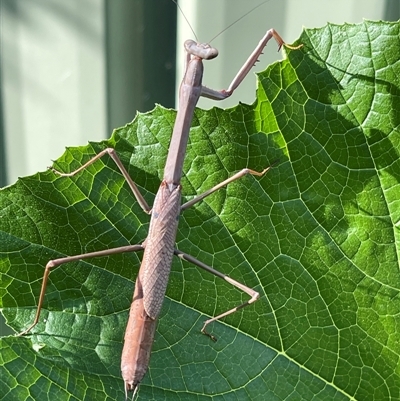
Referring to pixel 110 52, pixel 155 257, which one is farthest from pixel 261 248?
pixel 110 52

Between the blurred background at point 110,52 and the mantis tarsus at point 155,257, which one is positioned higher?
the blurred background at point 110,52

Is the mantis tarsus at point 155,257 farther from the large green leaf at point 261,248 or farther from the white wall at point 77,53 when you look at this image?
the white wall at point 77,53

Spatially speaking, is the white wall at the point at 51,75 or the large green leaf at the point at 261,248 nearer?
the large green leaf at the point at 261,248

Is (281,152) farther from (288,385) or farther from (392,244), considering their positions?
(288,385)

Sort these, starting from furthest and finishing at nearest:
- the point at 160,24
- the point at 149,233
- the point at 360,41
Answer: the point at 160,24
the point at 149,233
the point at 360,41

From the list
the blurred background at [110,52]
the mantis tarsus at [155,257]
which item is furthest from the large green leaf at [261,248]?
the blurred background at [110,52]

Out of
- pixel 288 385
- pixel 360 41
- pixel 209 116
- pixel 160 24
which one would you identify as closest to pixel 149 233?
pixel 209 116
